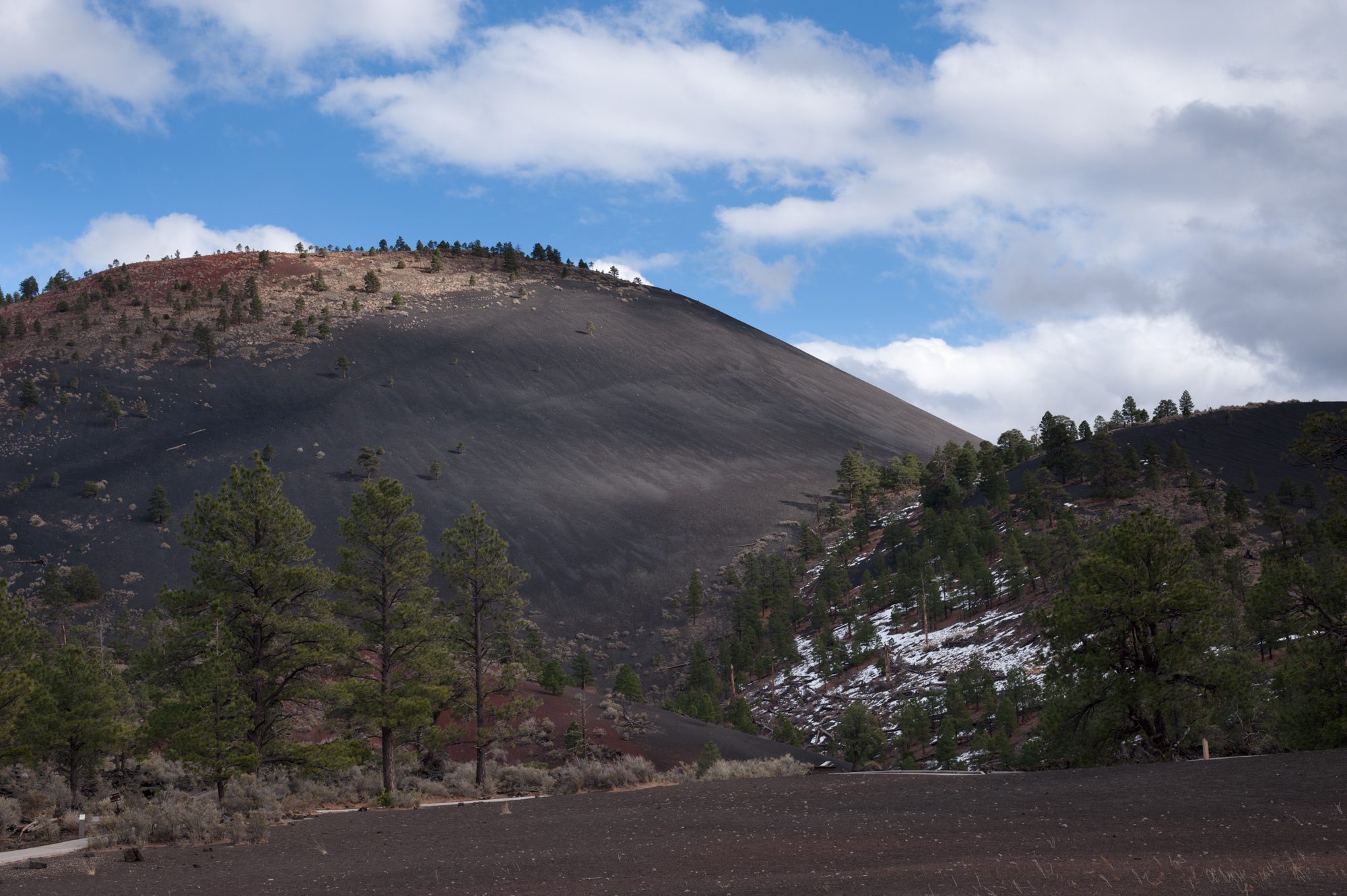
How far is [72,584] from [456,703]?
194ft

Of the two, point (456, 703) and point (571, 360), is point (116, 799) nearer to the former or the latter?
point (456, 703)

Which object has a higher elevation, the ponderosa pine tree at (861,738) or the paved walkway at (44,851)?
the paved walkway at (44,851)

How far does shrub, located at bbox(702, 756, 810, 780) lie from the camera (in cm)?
3822

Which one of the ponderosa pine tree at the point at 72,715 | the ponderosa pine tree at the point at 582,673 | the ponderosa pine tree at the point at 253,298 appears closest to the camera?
the ponderosa pine tree at the point at 72,715

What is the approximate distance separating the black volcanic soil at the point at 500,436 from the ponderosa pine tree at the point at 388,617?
57654 mm

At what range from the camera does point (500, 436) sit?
440 feet

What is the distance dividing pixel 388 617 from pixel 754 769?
16.0 meters

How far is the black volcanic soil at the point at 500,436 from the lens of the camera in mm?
102000

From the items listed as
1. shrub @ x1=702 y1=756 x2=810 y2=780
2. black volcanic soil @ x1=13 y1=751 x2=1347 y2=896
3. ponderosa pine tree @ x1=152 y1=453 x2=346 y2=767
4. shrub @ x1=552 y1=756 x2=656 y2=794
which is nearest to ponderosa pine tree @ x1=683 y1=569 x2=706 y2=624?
shrub @ x1=702 y1=756 x2=810 y2=780

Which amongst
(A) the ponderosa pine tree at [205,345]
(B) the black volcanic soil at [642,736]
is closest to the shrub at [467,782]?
(B) the black volcanic soil at [642,736]

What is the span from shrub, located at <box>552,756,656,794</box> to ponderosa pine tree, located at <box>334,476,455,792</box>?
18.3ft

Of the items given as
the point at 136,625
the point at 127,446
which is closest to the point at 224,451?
the point at 127,446

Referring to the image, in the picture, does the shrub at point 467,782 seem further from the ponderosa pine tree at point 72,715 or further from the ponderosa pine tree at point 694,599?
the ponderosa pine tree at point 694,599

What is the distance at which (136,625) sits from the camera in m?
72.9
